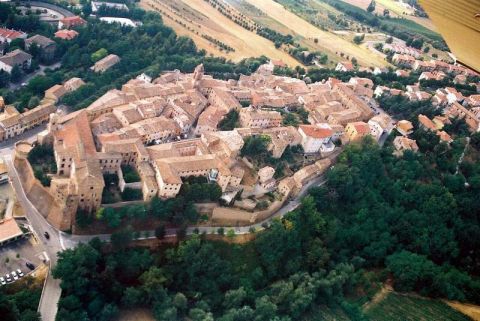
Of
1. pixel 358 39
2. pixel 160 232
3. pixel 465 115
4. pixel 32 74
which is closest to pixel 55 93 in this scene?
pixel 32 74

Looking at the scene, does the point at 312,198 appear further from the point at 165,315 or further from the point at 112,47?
the point at 112,47

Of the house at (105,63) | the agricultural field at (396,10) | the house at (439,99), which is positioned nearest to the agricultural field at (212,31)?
the house at (105,63)

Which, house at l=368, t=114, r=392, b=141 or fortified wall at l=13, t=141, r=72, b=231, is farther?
house at l=368, t=114, r=392, b=141

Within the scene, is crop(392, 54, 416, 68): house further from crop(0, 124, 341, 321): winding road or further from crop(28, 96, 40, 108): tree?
crop(28, 96, 40, 108): tree

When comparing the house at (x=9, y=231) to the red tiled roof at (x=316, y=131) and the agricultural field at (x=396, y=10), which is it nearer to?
the red tiled roof at (x=316, y=131)

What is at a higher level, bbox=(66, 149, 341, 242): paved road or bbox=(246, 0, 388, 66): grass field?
bbox=(246, 0, 388, 66): grass field

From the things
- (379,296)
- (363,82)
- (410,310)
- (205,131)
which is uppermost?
(363,82)

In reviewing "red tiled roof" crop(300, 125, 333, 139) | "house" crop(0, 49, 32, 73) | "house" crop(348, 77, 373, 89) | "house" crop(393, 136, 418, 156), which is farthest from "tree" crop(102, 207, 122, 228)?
"house" crop(348, 77, 373, 89)

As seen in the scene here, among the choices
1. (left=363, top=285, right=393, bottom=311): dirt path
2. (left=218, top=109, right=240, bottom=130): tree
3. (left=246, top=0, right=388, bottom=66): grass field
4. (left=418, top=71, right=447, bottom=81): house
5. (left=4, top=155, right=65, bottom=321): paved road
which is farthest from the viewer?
(left=246, top=0, right=388, bottom=66): grass field

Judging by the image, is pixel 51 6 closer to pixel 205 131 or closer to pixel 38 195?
pixel 205 131
